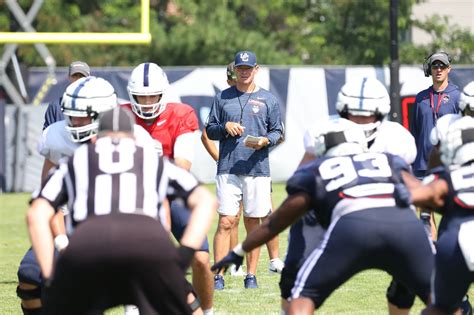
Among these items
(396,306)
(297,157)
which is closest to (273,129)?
(396,306)

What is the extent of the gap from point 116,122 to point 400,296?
76.5 inches

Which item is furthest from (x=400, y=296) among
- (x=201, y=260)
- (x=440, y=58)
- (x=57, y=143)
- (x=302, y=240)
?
(x=440, y=58)

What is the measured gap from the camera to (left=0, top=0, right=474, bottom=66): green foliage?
89.8 feet

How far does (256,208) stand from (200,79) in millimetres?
10025

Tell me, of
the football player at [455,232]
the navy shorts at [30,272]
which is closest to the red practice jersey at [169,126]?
the navy shorts at [30,272]

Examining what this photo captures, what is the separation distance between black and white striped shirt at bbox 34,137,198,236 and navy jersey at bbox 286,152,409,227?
0.58 m

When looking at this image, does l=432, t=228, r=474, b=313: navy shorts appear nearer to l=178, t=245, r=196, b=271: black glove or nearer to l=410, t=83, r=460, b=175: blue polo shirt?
l=178, t=245, r=196, b=271: black glove

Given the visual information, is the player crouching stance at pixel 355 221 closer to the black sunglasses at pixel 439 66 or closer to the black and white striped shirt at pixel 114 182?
the black and white striped shirt at pixel 114 182

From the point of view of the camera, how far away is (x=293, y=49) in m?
33.6

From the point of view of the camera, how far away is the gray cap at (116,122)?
16.5ft

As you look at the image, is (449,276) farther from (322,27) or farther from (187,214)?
(322,27)

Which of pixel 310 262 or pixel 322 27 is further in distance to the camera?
pixel 322 27

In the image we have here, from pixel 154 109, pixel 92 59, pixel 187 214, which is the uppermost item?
pixel 92 59

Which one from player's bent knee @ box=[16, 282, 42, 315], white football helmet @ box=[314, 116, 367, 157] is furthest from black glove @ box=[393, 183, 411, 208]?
player's bent knee @ box=[16, 282, 42, 315]
